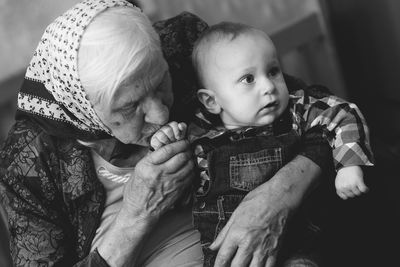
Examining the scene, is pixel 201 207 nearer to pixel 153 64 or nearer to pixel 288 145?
pixel 288 145

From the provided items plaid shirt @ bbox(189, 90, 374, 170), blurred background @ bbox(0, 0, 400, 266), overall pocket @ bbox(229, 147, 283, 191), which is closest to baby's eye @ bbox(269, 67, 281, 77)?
plaid shirt @ bbox(189, 90, 374, 170)

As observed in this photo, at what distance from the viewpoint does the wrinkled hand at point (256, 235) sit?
1419mm

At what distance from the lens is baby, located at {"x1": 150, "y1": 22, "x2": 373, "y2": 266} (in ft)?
4.76

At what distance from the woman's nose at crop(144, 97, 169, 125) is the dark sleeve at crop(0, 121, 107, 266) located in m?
0.37

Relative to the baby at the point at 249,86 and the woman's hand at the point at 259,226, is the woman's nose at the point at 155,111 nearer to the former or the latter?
the baby at the point at 249,86

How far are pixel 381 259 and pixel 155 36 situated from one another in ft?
3.26

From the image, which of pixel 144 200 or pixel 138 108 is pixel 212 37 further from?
pixel 144 200

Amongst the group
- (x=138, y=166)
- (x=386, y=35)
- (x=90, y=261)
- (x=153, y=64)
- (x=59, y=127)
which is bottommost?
(x=386, y=35)

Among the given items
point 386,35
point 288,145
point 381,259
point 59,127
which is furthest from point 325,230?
point 386,35

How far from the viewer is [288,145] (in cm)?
149

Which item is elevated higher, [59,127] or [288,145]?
[59,127]

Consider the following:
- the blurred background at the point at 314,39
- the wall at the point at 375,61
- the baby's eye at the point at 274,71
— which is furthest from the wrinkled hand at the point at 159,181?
the blurred background at the point at 314,39

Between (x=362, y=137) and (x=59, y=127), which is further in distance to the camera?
(x=59, y=127)

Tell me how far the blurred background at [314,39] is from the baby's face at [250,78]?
144 cm
